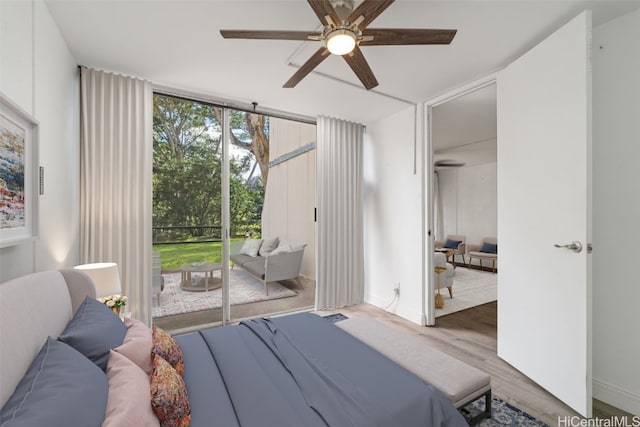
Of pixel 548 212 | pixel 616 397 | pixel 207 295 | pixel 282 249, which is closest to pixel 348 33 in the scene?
pixel 548 212

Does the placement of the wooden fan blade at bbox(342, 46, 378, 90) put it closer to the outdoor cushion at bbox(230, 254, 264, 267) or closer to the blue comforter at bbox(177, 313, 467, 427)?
the blue comforter at bbox(177, 313, 467, 427)

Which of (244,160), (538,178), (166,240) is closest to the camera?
(538,178)

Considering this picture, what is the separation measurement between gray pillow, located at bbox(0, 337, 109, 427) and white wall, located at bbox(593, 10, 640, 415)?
2.86 meters

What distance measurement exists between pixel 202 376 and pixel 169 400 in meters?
0.39

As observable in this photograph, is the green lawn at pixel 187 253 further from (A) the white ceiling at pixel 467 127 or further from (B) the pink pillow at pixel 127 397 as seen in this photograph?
(A) the white ceiling at pixel 467 127

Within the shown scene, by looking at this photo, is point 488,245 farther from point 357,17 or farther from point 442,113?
point 357,17

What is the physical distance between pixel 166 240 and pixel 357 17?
271cm

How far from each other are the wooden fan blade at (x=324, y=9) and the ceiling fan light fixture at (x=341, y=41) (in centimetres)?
5

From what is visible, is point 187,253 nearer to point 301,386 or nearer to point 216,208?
point 216,208

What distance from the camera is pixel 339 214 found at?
388 centimetres

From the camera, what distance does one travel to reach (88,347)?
1.16m

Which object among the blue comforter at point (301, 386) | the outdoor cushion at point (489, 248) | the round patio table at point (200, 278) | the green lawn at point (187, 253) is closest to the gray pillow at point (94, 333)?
the blue comforter at point (301, 386)

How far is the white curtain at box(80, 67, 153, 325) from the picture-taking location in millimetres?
2473

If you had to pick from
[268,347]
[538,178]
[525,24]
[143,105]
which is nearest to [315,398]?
[268,347]
